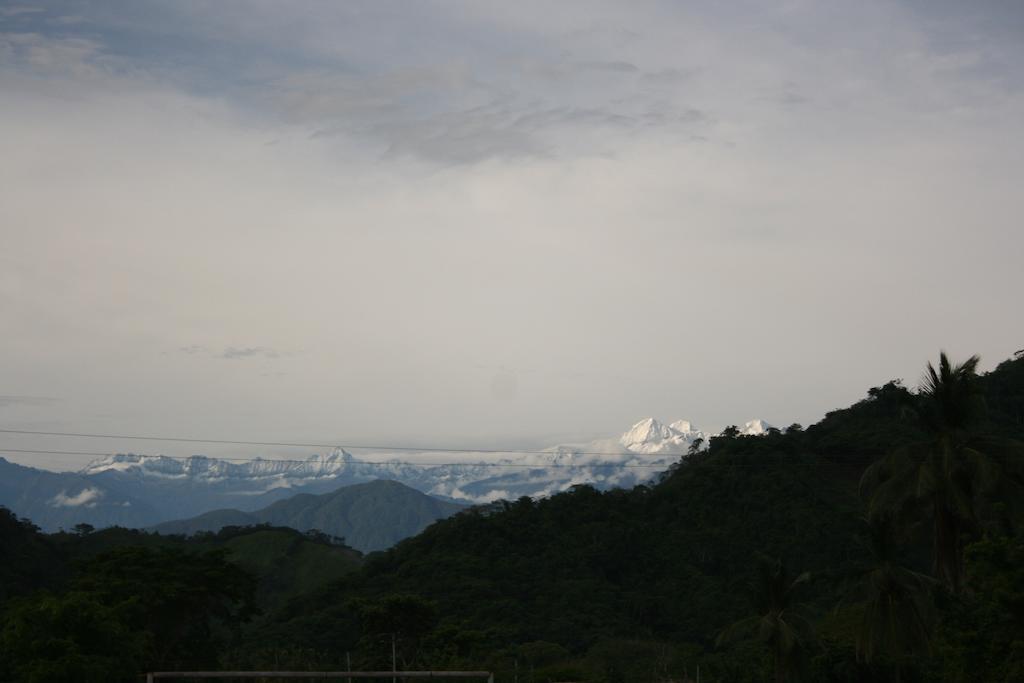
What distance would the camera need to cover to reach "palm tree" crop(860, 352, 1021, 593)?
2939cm

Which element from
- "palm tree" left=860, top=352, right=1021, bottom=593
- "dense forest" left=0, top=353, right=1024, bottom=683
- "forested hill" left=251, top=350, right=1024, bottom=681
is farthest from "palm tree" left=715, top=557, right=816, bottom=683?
"forested hill" left=251, top=350, right=1024, bottom=681

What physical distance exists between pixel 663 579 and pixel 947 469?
194ft

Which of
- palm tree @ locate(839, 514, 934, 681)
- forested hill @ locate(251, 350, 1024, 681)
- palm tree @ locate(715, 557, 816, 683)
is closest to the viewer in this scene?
palm tree @ locate(839, 514, 934, 681)

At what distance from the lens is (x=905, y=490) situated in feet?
98.6

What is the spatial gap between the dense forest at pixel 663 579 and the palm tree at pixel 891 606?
7 centimetres

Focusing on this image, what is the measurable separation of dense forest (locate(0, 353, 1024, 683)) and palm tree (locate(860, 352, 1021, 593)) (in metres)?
0.06

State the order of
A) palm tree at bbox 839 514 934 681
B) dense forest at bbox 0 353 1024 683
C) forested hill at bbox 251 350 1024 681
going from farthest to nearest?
1. forested hill at bbox 251 350 1024 681
2. palm tree at bbox 839 514 934 681
3. dense forest at bbox 0 353 1024 683

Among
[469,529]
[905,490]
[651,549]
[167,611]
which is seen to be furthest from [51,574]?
[905,490]

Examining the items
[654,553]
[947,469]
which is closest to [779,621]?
[947,469]

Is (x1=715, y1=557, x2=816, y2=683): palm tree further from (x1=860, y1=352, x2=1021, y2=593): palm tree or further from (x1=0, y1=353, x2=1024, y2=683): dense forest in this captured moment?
(x1=860, y1=352, x2=1021, y2=593): palm tree

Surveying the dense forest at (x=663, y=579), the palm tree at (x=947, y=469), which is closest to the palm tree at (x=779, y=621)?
the dense forest at (x=663, y=579)

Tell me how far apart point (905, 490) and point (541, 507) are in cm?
7078

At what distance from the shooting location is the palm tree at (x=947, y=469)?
29.4m

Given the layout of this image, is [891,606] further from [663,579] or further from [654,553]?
[654,553]
